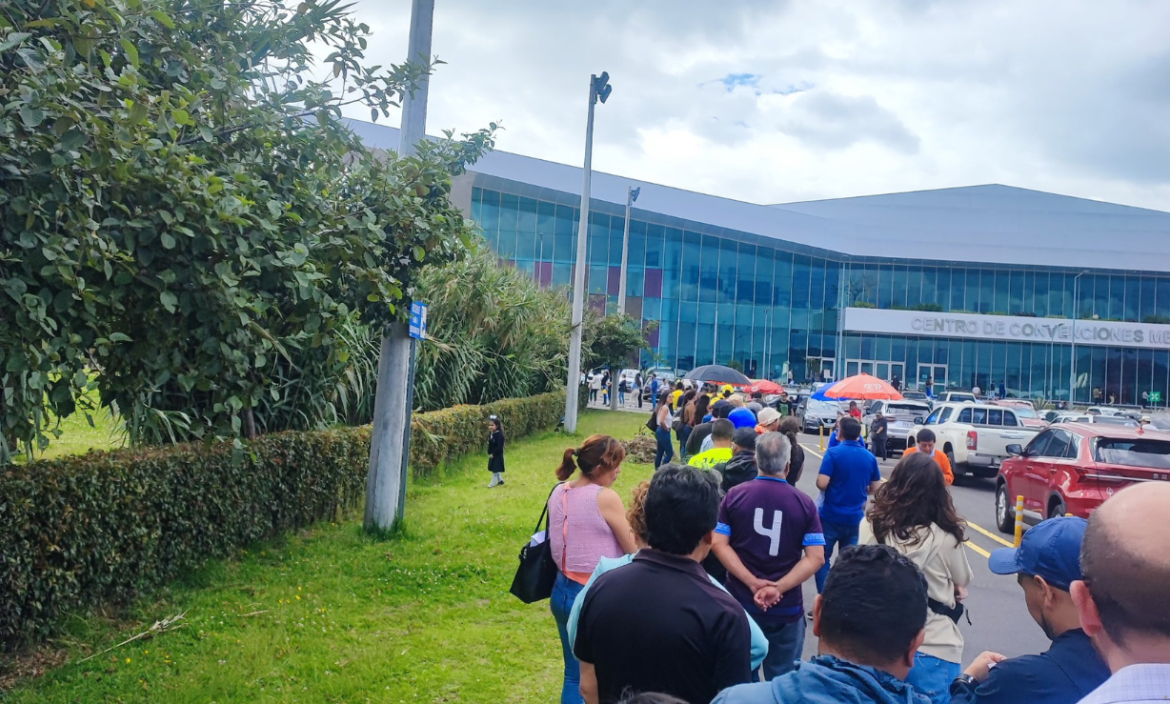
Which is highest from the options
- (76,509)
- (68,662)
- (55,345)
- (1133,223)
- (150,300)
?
(1133,223)

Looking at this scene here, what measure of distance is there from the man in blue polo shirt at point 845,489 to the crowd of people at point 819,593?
1.12m

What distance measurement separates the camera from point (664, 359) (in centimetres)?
5319

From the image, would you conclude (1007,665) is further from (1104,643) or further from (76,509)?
(76,509)

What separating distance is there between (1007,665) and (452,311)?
1444cm

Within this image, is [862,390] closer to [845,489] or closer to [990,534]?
[990,534]

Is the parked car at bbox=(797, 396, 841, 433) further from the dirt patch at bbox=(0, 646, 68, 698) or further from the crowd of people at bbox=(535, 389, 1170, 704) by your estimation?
the dirt patch at bbox=(0, 646, 68, 698)

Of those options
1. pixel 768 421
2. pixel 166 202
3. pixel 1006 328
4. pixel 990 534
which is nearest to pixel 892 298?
pixel 1006 328

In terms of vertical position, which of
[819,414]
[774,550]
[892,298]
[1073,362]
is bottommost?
[774,550]

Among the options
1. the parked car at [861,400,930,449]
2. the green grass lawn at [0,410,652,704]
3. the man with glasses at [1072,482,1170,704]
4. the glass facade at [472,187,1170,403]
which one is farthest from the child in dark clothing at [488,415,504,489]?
the glass facade at [472,187,1170,403]

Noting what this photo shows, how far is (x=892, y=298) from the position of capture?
55.7 m

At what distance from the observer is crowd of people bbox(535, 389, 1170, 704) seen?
171cm

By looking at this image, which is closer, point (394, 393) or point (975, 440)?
point (394, 393)

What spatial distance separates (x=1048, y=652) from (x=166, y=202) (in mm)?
4092

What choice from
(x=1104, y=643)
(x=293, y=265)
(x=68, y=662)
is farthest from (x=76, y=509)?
(x=1104, y=643)
